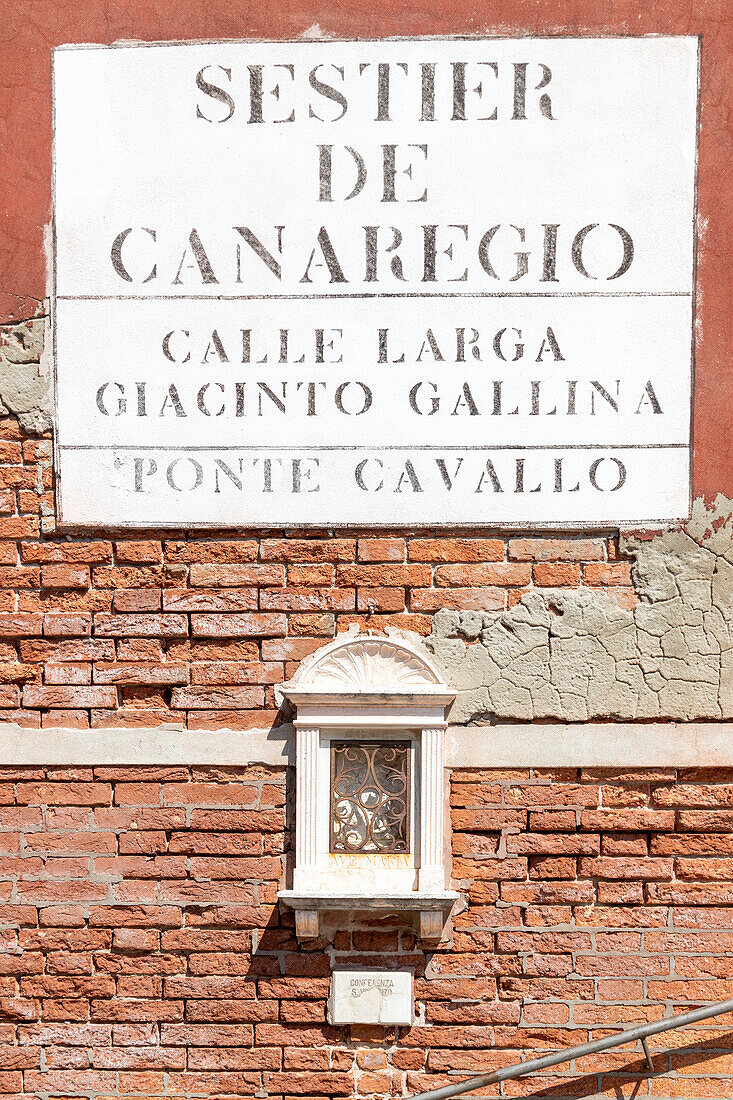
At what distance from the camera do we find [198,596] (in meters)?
3.62

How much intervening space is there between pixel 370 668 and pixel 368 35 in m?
2.23

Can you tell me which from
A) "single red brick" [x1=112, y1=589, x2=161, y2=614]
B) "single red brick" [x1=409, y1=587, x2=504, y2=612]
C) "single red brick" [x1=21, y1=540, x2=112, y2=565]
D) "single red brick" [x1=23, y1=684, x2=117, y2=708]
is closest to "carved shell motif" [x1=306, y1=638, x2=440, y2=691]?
"single red brick" [x1=409, y1=587, x2=504, y2=612]

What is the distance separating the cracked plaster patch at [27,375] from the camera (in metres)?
3.61

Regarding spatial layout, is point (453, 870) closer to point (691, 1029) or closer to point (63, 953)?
point (691, 1029)

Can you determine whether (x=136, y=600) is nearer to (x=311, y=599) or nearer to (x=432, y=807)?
(x=311, y=599)

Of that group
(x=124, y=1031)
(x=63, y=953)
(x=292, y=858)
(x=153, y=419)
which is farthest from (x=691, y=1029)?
(x=153, y=419)

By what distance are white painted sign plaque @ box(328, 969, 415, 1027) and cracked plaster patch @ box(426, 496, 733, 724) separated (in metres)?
0.97

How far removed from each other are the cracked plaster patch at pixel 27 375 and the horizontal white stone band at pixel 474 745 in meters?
1.13

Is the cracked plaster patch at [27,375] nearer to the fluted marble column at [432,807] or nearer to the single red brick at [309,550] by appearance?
the single red brick at [309,550]

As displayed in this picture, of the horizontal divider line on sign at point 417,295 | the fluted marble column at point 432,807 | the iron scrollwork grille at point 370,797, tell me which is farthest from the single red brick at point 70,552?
the fluted marble column at point 432,807

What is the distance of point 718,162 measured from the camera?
3496 millimetres

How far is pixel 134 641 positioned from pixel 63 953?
3.79 ft

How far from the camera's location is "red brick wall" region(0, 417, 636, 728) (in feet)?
11.8

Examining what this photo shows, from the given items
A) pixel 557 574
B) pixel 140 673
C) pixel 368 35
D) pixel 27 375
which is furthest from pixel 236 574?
pixel 368 35
